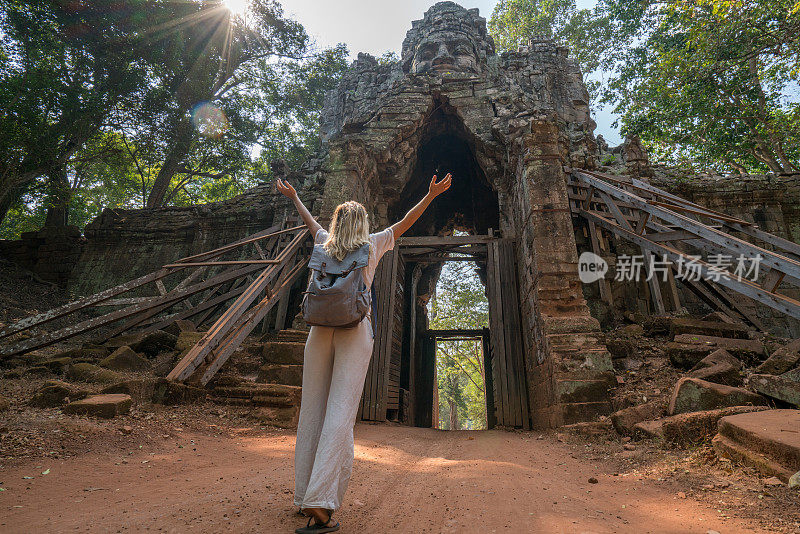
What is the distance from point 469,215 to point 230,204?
23.6 feet

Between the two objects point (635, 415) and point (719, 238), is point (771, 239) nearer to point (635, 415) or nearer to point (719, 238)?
point (719, 238)

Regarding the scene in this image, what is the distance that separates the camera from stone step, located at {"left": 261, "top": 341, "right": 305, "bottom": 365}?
4984mm

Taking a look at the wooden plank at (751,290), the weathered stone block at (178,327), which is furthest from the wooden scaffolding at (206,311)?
the wooden plank at (751,290)

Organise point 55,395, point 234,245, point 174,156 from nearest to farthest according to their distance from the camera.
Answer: point 55,395 → point 234,245 → point 174,156

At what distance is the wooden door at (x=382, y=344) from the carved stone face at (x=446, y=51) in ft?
45.9

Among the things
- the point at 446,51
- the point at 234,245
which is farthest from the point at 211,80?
the point at 234,245

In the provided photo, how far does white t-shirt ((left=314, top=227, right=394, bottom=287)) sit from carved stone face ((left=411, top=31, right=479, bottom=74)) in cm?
1785

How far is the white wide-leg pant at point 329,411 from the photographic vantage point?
5.47ft

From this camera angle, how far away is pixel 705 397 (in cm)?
337

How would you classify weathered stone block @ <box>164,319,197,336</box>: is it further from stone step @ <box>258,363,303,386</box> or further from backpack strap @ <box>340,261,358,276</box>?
backpack strap @ <box>340,261,358,276</box>

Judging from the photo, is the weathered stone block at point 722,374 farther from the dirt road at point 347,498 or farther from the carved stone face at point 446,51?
Answer: the carved stone face at point 446,51

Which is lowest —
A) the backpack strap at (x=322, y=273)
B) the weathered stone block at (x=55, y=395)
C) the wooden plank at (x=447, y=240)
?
the weathered stone block at (x=55, y=395)

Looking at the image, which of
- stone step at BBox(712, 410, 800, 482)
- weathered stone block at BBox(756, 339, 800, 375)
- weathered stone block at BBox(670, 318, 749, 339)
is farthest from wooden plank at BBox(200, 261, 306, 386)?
weathered stone block at BBox(670, 318, 749, 339)

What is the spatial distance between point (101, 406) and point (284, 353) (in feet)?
6.58
